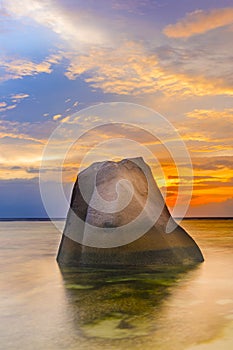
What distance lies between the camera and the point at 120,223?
10812 millimetres

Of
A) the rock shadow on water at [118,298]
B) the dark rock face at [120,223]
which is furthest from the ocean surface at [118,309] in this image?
the dark rock face at [120,223]

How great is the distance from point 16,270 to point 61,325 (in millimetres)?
6308

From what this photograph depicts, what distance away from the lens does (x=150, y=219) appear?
11.1m

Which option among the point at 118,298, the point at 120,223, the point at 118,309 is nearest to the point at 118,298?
the point at 118,298

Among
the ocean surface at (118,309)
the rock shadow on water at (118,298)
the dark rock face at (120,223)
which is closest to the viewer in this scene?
the ocean surface at (118,309)

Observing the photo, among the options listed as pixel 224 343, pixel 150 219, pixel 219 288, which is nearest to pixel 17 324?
pixel 224 343

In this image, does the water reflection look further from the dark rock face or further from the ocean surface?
the dark rock face

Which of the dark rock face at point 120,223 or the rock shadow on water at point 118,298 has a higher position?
the dark rock face at point 120,223

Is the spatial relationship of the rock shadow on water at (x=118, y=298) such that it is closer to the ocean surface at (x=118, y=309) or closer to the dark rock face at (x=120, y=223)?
the ocean surface at (x=118, y=309)

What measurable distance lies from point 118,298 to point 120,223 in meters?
3.19

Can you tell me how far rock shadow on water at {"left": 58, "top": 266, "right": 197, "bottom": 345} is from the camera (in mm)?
5807

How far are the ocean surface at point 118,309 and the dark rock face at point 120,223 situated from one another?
467 millimetres

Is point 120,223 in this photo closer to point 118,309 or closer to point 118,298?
point 118,298

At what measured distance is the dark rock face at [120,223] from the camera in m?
10.7
